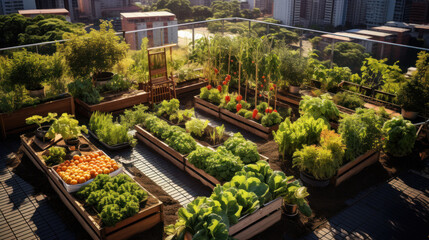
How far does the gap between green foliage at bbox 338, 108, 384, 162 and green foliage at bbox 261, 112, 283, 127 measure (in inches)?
64.9

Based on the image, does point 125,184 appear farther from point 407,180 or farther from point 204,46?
point 204,46

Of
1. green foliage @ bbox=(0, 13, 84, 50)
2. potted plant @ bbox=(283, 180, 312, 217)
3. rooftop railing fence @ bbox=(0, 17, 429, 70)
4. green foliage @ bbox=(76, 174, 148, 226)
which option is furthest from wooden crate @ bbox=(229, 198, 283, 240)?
green foliage @ bbox=(0, 13, 84, 50)

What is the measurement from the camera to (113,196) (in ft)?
16.6

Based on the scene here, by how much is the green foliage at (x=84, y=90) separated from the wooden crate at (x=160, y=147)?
1731 millimetres

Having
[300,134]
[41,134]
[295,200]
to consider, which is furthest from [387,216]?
[41,134]

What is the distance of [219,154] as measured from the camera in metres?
6.11

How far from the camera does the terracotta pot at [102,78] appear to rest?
9695mm

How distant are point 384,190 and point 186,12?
69.5 metres

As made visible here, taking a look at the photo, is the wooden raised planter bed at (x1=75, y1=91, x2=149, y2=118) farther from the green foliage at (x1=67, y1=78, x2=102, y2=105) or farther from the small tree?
the small tree

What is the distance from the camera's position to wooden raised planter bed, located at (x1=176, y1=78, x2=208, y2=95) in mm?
10367

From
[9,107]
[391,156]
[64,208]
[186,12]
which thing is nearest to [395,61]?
[391,156]

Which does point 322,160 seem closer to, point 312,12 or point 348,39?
point 348,39

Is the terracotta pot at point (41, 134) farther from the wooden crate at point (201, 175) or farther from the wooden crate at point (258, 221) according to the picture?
the wooden crate at point (258, 221)

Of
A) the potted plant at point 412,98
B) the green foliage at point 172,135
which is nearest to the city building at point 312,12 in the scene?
the potted plant at point 412,98
